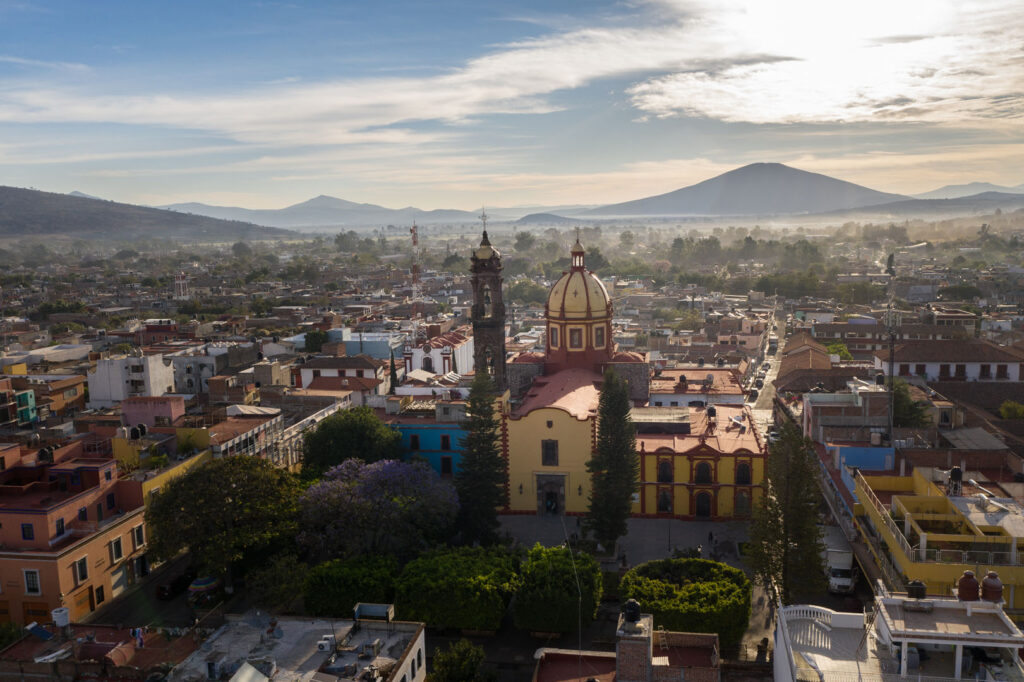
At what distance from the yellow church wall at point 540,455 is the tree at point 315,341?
29262 mm

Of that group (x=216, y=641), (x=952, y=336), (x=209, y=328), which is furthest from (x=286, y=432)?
(x=952, y=336)

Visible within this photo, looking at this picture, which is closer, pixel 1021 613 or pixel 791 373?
pixel 1021 613

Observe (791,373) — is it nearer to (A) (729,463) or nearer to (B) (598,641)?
(A) (729,463)

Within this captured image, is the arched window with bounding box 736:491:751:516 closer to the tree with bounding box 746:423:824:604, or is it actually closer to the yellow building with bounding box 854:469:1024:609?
the yellow building with bounding box 854:469:1024:609

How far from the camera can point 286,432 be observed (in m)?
36.4

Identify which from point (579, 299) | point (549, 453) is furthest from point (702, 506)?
point (579, 299)

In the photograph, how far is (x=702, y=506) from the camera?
3312 cm

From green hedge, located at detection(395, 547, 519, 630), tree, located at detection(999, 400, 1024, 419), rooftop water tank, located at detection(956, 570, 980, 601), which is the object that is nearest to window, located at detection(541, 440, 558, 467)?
green hedge, located at detection(395, 547, 519, 630)

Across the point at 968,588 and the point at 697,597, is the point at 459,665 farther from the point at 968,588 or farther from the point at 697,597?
the point at 968,588

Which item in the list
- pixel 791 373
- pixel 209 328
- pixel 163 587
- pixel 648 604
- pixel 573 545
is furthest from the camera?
pixel 209 328

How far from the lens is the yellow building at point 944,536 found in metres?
18.9

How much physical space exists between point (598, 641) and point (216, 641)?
10446 millimetres

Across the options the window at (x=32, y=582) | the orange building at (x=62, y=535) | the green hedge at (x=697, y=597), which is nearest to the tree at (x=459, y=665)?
the green hedge at (x=697, y=597)

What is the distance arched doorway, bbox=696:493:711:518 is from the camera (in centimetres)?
3303
